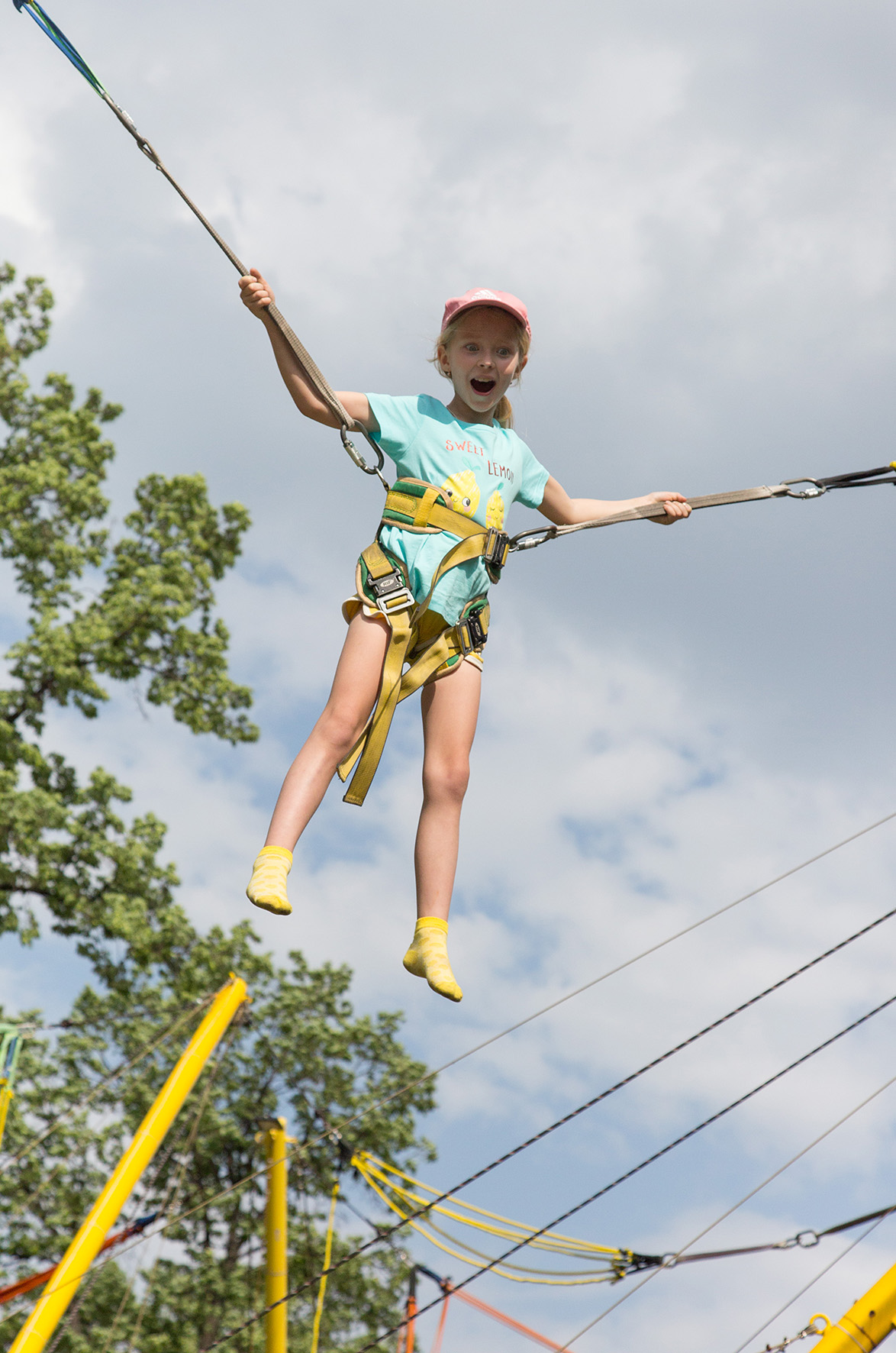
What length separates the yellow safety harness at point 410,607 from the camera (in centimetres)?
334

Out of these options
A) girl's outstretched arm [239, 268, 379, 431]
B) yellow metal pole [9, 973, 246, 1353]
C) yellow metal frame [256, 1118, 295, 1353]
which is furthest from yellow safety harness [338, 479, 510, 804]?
yellow metal frame [256, 1118, 295, 1353]

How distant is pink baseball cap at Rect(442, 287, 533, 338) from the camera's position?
3486 millimetres

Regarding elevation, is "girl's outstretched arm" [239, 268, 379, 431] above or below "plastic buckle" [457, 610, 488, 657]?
above

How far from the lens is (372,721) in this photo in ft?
11.0

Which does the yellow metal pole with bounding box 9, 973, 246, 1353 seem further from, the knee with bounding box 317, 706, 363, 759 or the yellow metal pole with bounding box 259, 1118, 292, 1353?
the knee with bounding box 317, 706, 363, 759

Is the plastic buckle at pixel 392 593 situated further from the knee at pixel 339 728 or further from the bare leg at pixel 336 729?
the knee at pixel 339 728

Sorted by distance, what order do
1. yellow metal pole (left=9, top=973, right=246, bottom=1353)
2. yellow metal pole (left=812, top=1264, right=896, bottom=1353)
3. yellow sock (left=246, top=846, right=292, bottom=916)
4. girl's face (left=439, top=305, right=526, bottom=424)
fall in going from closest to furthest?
yellow sock (left=246, top=846, right=292, bottom=916)
girl's face (left=439, top=305, right=526, bottom=424)
yellow metal pole (left=812, top=1264, right=896, bottom=1353)
yellow metal pole (left=9, top=973, right=246, bottom=1353)

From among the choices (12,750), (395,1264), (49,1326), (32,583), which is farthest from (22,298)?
(395,1264)

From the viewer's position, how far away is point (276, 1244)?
840 cm

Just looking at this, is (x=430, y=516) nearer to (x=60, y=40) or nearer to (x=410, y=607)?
(x=410, y=607)

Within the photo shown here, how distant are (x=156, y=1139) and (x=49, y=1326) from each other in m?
1.16

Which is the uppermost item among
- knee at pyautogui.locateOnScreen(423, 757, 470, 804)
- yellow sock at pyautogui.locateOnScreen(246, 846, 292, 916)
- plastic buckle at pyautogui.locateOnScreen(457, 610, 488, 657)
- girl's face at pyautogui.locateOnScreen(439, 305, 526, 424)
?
girl's face at pyautogui.locateOnScreen(439, 305, 526, 424)

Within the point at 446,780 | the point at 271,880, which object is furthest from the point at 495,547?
the point at 271,880

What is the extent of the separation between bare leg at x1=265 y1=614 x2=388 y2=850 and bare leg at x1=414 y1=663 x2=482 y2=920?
0.23 meters
